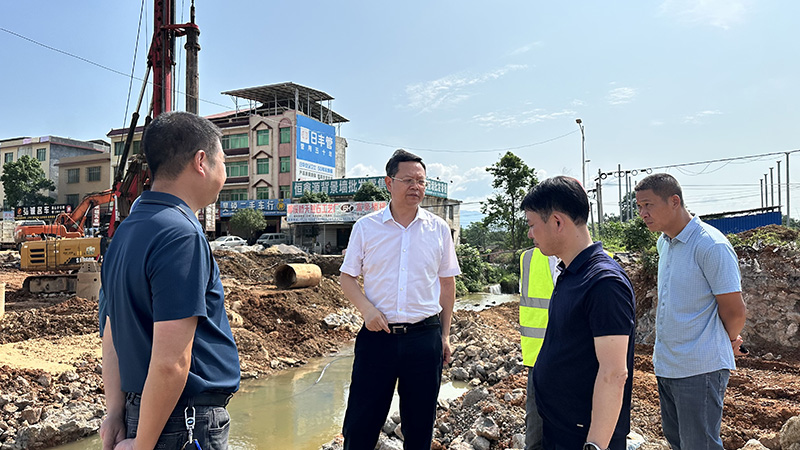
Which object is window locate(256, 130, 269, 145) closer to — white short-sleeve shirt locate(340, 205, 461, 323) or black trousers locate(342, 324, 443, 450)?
white short-sleeve shirt locate(340, 205, 461, 323)

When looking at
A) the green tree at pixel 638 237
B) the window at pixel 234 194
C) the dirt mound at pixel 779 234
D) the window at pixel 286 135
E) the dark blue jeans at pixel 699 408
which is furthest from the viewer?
the window at pixel 234 194

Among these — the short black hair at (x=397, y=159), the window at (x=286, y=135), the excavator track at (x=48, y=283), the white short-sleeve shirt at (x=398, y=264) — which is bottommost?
the excavator track at (x=48, y=283)

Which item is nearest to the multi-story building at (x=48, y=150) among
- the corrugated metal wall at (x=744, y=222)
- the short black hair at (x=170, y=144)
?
the corrugated metal wall at (x=744, y=222)

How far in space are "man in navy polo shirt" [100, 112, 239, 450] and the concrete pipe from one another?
11.6 meters

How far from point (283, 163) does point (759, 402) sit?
111ft

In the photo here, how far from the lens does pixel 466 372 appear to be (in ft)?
23.1

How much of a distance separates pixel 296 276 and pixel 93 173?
36.3 meters

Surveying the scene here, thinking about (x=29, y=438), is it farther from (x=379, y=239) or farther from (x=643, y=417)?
(x=643, y=417)

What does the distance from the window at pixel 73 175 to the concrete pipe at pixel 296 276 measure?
3686 cm

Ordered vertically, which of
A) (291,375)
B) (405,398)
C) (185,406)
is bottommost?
(291,375)

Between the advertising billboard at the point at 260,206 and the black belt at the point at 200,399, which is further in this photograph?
the advertising billboard at the point at 260,206

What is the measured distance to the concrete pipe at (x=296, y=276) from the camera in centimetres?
1305

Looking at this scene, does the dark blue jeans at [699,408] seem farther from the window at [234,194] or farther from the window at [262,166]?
the window at [234,194]

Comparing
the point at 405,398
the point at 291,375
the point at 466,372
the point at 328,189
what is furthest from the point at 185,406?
the point at 328,189
